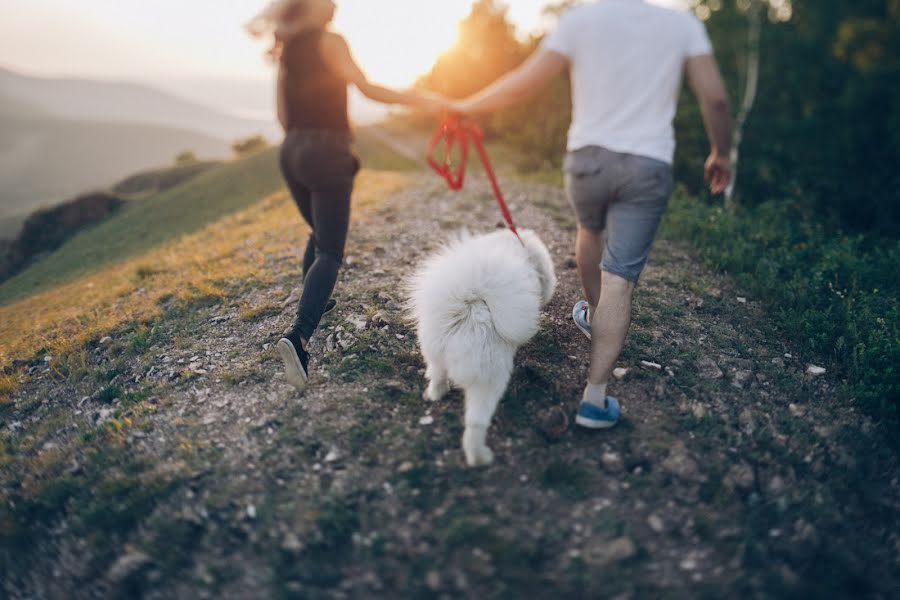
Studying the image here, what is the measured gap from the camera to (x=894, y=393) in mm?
3799

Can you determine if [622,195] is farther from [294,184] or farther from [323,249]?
[294,184]

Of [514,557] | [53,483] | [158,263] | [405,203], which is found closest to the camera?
[514,557]

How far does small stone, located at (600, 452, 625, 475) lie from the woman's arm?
238 centimetres

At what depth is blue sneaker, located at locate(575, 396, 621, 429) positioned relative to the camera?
328 cm

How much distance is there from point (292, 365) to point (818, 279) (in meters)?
5.35

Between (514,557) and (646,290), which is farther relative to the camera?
A: (646,290)

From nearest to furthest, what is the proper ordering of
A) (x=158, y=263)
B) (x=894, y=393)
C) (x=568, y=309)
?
1. (x=894, y=393)
2. (x=568, y=309)
3. (x=158, y=263)

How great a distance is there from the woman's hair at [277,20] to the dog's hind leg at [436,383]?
225 cm

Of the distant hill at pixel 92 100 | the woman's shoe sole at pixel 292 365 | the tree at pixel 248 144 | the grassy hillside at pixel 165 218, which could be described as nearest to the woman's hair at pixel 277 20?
the woman's shoe sole at pixel 292 365

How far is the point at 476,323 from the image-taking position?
3121mm

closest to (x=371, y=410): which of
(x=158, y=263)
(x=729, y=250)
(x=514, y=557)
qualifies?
(x=514, y=557)

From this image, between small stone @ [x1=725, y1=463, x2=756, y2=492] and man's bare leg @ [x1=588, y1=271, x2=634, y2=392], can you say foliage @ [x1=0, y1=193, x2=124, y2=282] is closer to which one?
man's bare leg @ [x1=588, y1=271, x2=634, y2=392]

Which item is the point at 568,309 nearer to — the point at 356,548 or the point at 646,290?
the point at 646,290

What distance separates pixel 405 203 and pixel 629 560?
7653 millimetres
